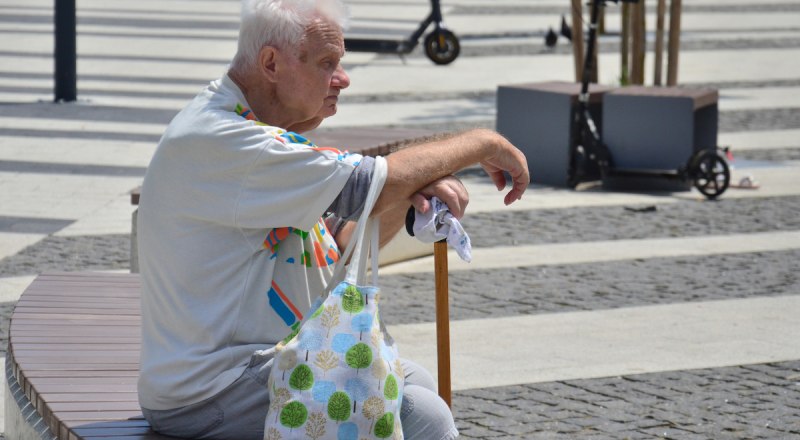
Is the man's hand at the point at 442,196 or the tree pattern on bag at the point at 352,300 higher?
the man's hand at the point at 442,196

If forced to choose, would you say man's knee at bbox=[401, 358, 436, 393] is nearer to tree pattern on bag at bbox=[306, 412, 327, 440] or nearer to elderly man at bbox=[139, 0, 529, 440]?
elderly man at bbox=[139, 0, 529, 440]

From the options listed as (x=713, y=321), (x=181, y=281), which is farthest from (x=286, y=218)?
(x=713, y=321)

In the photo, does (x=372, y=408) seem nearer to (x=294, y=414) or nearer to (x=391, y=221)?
(x=294, y=414)

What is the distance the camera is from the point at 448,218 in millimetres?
2967

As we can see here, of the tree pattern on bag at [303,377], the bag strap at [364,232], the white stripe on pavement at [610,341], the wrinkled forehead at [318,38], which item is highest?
the wrinkled forehead at [318,38]

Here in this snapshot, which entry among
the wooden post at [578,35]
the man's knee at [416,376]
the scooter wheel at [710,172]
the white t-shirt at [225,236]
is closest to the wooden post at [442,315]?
the man's knee at [416,376]

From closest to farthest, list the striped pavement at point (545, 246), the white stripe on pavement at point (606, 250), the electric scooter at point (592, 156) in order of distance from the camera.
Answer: the striped pavement at point (545, 246)
the white stripe on pavement at point (606, 250)
the electric scooter at point (592, 156)

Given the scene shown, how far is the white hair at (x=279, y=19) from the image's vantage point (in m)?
2.90

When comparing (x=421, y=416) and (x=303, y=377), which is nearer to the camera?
(x=303, y=377)

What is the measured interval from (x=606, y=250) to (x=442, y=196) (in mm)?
4580

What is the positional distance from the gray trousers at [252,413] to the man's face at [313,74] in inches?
21.2

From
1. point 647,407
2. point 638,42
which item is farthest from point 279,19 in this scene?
point 638,42

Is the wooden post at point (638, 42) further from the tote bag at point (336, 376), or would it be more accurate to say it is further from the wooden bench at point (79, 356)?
the tote bag at point (336, 376)

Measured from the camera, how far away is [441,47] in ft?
50.0
